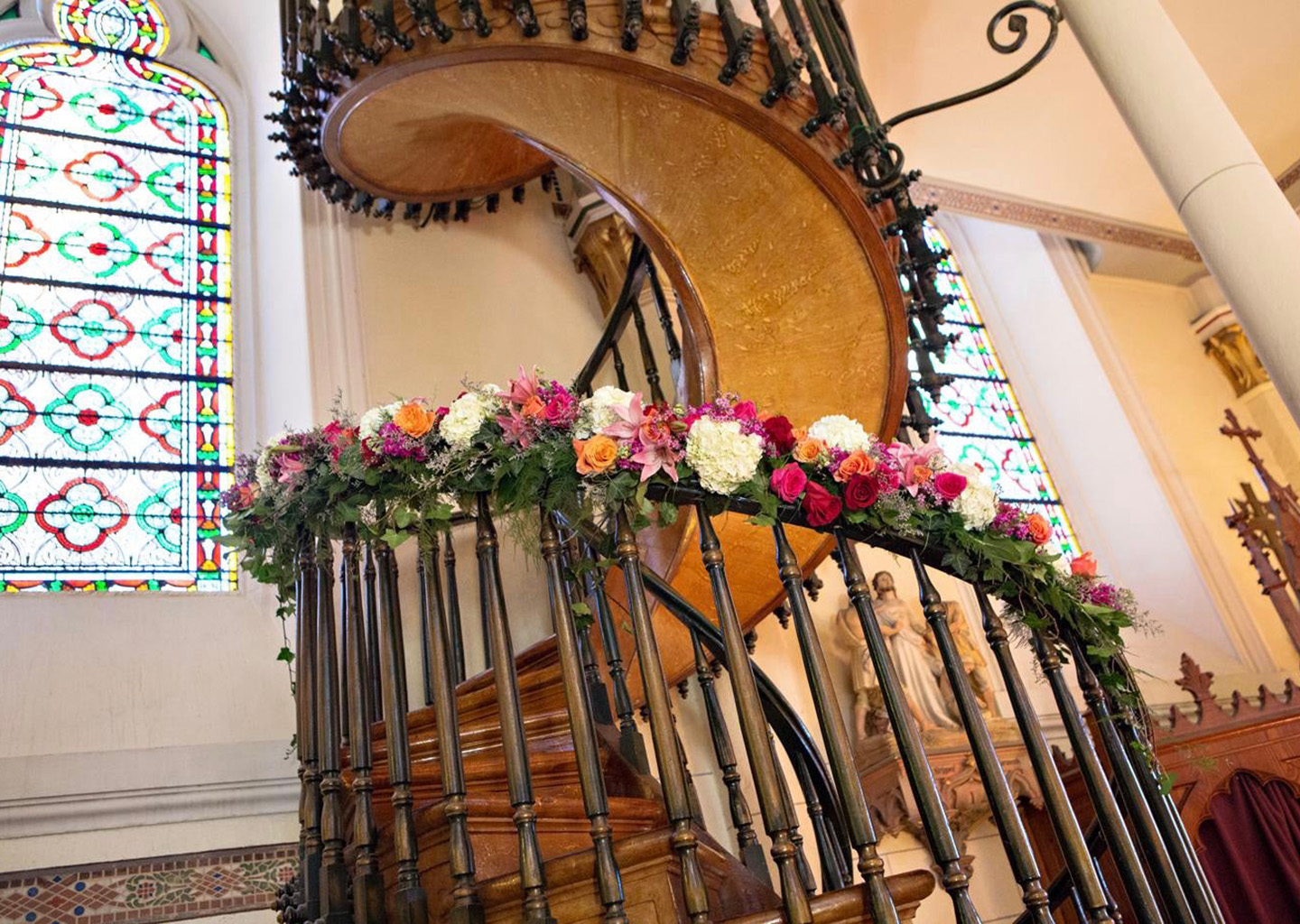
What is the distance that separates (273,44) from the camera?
5656 millimetres

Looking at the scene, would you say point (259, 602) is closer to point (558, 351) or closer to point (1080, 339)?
point (558, 351)

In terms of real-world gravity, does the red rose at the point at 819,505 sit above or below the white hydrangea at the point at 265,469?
below

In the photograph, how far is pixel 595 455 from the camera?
7.30ft

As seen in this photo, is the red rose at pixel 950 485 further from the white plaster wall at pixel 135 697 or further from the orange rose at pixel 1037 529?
the white plaster wall at pixel 135 697

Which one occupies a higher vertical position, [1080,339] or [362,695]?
[1080,339]

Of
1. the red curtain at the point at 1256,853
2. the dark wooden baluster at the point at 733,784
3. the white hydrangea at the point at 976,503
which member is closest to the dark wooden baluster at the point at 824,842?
the dark wooden baluster at the point at 733,784

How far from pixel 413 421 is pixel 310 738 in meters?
0.77

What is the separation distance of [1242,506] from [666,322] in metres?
3.76

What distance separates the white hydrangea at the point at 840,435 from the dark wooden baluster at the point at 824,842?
96 centimetres

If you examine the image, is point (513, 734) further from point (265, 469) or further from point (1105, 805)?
point (1105, 805)

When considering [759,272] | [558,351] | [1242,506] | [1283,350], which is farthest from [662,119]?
[1242,506]

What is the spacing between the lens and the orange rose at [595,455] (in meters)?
2.22

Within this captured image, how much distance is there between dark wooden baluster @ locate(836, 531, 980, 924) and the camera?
2031 mm

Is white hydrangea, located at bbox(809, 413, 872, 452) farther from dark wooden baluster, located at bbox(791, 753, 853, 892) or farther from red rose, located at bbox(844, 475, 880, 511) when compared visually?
dark wooden baluster, located at bbox(791, 753, 853, 892)
